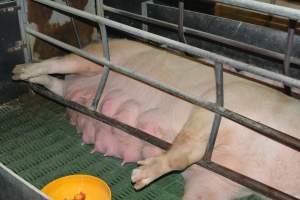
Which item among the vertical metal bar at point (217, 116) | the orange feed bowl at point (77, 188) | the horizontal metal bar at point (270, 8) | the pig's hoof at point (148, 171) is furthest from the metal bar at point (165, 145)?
the horizontal metal bar at point (270, 8)

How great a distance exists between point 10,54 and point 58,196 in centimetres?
112

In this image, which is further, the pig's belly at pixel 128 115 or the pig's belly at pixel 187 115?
the pig's belly at pixel 128 115

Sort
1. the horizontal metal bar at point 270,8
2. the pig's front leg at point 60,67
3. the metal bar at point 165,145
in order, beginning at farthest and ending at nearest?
the pig's front leg at point 60,67, the metal bar at point 165,145, the horizontal metal bar at point 270,8

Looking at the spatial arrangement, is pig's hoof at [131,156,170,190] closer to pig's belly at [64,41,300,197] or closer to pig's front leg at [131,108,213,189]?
pig's front leg at [131,108,213,189]

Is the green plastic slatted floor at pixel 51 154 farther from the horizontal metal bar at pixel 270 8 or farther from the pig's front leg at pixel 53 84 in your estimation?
the horizontal metal bar at pixel 270 8

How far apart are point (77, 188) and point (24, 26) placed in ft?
3.86

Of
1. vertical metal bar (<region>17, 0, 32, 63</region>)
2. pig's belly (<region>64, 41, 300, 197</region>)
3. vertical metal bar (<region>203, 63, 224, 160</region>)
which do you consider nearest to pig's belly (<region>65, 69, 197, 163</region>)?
pig's belly (<region>64, 41, 300, 197</region>)

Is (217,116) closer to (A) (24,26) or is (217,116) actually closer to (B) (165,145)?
(B) (165,145)

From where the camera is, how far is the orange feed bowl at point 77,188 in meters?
2.36

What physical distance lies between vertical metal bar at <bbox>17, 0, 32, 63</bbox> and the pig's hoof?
4.54 feet

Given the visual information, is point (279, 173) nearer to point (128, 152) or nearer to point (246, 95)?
point (246, 95)

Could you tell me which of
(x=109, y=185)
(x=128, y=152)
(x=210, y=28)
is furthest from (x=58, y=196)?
(x=210, y=28)

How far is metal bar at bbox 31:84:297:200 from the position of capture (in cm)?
195

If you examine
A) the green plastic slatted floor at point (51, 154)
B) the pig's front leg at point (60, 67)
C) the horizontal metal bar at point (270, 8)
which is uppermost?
the horizontal metal bar at point (270, 8)
